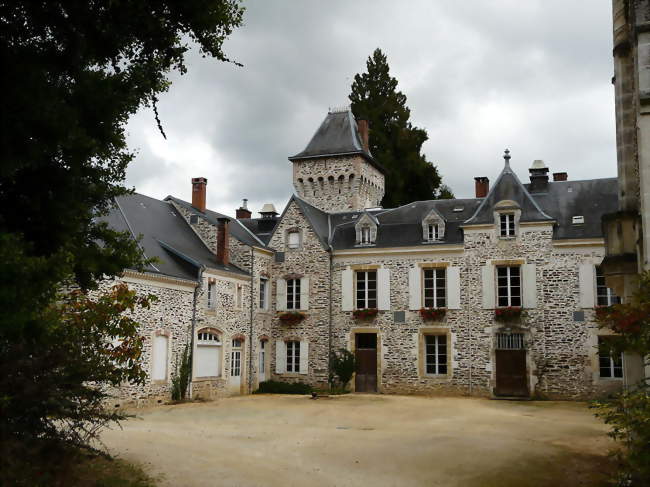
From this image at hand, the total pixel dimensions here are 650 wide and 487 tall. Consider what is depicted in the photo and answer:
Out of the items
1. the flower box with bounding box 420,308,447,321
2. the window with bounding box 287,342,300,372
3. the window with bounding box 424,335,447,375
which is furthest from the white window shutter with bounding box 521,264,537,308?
the window with bounding box 287,342,300,372

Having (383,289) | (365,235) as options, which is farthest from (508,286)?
(365,235)

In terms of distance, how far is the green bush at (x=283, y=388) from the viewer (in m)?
22.5

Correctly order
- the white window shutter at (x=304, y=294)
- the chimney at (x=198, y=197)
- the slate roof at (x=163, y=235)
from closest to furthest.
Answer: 1. the slate roof at (x=163, y=235)
2. the white window shutter at (x=304, y=294)
3. the chimney at (x=198, y=197)

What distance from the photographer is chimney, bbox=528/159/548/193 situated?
74.5 ft

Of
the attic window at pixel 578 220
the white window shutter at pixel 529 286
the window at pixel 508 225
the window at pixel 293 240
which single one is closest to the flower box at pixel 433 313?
the white window shutter at pixel 529 286

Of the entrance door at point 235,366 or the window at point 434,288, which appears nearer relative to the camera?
the entrance door at point 235,366

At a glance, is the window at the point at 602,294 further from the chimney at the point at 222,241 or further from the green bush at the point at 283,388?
the chimney at the point at 222,241

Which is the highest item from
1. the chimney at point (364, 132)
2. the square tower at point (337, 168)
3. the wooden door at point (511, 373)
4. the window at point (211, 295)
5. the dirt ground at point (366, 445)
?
the chimney at point (364, 132)

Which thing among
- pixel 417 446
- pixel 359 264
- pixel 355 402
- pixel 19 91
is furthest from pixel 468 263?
pixel 19 91

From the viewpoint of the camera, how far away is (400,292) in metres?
22.5

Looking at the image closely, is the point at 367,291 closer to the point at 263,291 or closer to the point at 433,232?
the point at 433,232

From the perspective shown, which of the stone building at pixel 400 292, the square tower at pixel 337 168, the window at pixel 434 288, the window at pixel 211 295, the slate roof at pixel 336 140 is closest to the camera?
the stone building at pixel 400 292

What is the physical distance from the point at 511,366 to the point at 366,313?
16.3 feet

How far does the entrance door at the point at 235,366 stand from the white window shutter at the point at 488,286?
318 inches
